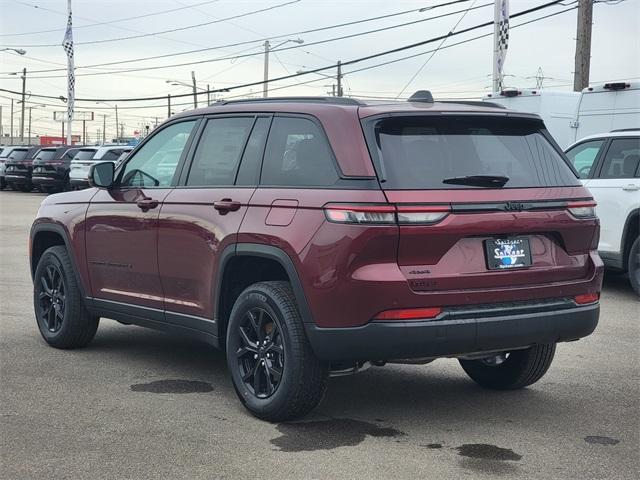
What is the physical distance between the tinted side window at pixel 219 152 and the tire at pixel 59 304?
5.52ft

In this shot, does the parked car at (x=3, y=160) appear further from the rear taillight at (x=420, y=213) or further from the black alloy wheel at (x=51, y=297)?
the rear taillight at (x=420, y=213)

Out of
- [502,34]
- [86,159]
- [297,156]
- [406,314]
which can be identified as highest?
[502,34]

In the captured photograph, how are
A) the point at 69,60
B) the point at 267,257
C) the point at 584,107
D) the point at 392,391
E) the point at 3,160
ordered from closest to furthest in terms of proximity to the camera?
1. the point at 267,257
2. the point at 392,391
3. the point at 584,107
4. the point at 3,160
5. the point at 69,60

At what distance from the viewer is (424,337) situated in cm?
493

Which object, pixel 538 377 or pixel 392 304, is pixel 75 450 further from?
pixel 538 377

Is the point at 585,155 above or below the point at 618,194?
above

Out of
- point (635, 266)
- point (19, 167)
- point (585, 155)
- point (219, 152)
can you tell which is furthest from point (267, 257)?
point (19, 167)

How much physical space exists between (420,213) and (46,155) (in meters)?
32.1

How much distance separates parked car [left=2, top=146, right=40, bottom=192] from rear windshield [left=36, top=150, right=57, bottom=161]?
166 centimetres

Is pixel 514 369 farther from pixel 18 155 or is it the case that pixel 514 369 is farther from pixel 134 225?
pixel 18 155

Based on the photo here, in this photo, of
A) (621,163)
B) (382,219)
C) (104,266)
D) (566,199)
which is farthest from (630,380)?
(621,163)

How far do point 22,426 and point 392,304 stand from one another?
2.19 metres

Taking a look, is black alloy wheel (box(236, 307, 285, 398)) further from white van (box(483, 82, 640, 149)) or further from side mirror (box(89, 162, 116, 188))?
white van (box(483, 82, 640, 149))

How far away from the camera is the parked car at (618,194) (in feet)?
35.1
